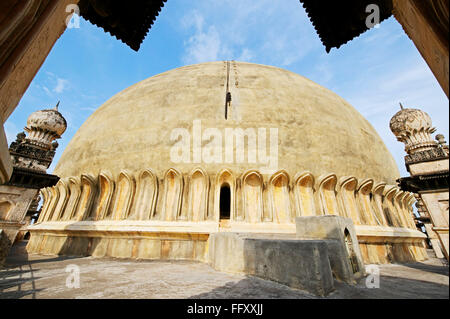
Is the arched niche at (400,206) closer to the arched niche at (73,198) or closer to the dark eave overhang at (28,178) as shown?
the dark eave overhang at (28,178)

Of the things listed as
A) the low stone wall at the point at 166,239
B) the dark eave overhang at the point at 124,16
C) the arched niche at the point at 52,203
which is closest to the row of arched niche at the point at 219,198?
the low stone wall at the point at 166,239

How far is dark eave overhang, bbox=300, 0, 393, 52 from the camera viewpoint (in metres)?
3.57

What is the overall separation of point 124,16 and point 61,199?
984 centimetres

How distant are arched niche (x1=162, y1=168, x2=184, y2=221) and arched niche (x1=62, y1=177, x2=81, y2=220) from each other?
4616 millimetres

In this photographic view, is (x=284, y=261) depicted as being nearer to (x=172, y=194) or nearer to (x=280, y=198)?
(x=280, y=198)

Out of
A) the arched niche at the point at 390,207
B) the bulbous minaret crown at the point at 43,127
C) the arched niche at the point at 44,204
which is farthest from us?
the arched niche at the point at 44,204

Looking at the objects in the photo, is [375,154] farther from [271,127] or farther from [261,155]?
[261,155]

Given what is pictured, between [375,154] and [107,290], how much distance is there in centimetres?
1373

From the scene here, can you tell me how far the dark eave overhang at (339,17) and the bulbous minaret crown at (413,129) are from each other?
15.1 ft

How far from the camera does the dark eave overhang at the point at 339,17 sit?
3.57 metres

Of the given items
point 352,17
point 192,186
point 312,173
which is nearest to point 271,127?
point 312,173

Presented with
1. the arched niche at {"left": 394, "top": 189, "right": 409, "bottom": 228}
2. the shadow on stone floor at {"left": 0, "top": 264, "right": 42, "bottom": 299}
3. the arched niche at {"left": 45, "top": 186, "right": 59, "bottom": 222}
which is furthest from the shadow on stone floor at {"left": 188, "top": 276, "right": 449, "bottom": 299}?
the arched niche at {"left": 45, "top": 186, "right": 59, "bottom": 222}

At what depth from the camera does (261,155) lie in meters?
9.15
